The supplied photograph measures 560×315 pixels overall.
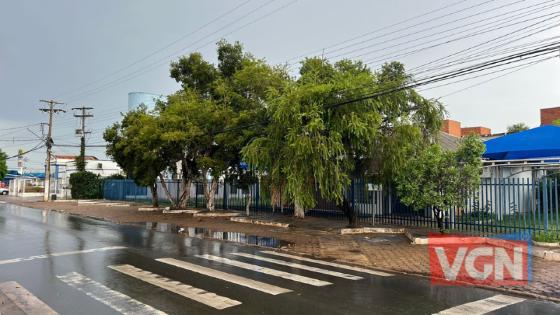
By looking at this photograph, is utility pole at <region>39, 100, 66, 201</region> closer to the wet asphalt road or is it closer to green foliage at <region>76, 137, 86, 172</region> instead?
green foliage at <region>76, 137, 86, 172</region>

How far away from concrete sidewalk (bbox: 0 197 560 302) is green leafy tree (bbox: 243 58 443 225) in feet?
4.87

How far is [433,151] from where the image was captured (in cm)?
1390

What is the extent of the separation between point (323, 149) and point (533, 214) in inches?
253

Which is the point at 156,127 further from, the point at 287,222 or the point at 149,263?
the point at 149,263

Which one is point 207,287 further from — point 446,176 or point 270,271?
point 446,176

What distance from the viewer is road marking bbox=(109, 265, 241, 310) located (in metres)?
6.61

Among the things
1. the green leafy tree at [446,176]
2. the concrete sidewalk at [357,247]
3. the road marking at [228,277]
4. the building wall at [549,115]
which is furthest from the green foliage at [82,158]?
the building wall at [549,115]

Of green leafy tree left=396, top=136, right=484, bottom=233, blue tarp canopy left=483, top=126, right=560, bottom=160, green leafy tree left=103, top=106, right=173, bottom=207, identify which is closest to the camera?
green leafy tree left=396, top=136, right=484, bottom=233

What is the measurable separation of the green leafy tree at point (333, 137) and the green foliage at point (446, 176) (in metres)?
1.00

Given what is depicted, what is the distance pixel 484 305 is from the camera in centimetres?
672

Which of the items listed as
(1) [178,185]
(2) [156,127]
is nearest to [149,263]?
(2) [156,127]

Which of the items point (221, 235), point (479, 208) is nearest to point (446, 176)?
point (479, 208)

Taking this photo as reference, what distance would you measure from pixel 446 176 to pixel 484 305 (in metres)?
7.21

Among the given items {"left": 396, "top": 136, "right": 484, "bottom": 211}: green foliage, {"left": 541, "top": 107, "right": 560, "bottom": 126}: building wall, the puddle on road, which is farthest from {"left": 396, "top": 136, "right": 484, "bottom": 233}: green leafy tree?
{"left": 541, "top": 107, "right": 560, "bottom": 126}: building wall
